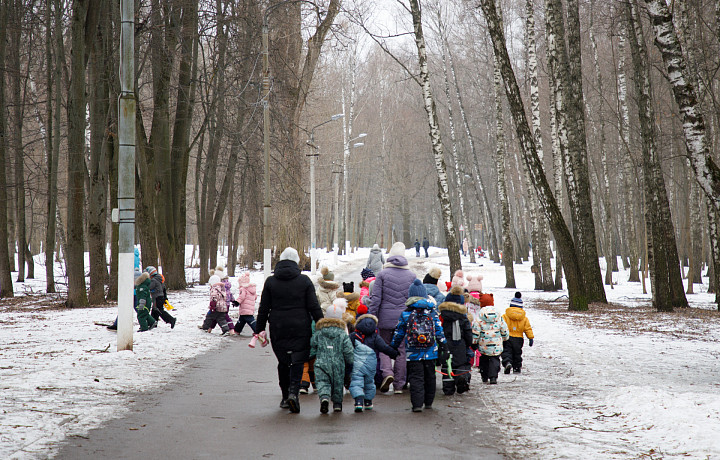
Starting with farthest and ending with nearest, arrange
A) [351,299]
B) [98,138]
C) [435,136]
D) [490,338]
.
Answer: [435,136], [98,138], [351,299], [490,338]

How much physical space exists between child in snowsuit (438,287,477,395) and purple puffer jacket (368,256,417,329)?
60 cm

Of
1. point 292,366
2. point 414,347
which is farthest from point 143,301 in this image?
point 414,347

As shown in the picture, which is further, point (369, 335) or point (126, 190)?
point (126, 190)

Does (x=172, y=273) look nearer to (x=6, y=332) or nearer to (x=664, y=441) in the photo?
(x=6, y=332)

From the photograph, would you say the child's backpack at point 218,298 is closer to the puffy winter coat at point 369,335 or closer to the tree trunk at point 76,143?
the tree trunk at point 76,143

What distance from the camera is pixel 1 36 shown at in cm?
2208

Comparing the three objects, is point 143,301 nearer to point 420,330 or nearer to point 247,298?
point 247,298

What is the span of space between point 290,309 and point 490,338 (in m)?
3.22

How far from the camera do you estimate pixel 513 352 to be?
10359mm

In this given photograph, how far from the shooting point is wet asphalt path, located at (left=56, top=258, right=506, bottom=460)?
602cm

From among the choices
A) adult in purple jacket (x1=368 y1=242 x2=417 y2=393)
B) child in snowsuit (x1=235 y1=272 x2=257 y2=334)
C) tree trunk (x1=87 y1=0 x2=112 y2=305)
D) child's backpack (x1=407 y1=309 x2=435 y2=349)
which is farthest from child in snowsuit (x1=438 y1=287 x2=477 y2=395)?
tree trunk (x1=87 y1=0 x2=112 y2=305)

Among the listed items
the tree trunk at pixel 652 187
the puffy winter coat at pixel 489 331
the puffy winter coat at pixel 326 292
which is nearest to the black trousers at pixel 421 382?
the puffy winter coat at pixel 489 331

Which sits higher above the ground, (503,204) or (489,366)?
(503,204)

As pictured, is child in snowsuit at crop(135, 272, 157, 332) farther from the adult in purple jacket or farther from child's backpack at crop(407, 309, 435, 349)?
child's backpack at crop(407, 309, 435, 349)
